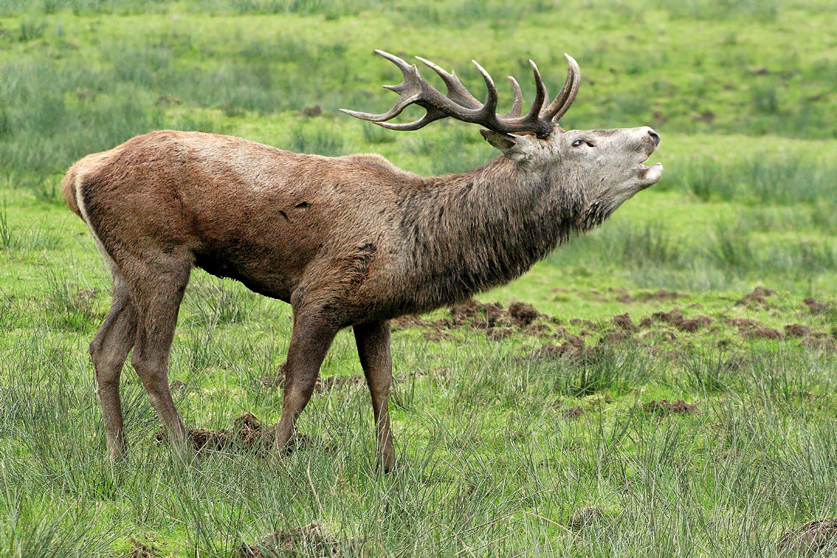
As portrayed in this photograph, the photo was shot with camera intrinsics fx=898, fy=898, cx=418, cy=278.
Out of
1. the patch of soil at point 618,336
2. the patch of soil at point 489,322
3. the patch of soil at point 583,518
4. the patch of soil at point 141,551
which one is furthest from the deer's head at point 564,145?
the patch of soil at point 618,336

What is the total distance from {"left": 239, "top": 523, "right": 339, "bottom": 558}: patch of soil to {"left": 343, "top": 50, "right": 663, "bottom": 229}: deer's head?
2194mm

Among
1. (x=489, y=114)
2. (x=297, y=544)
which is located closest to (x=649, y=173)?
(x=489, y=114)

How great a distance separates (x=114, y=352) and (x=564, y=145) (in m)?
2.67

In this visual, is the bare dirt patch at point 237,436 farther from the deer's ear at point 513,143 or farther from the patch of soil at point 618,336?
the patch of soil at point 618,336

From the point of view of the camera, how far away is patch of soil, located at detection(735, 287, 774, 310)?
31.3ft

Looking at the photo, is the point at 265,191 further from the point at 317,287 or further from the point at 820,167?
the point at 820,167

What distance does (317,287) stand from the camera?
15.3 feet

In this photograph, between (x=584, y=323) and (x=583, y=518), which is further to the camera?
(x=584, y=323)

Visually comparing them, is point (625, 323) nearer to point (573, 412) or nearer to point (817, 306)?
point (817, 306)

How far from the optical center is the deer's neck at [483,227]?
4.85 m

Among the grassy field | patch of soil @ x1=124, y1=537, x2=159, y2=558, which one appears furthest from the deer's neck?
patch of soil @ x1=124, y1=537, x2=159, y2=558

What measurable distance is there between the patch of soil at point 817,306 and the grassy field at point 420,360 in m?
0.06

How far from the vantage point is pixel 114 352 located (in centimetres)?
479

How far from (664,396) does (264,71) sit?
12448mm
